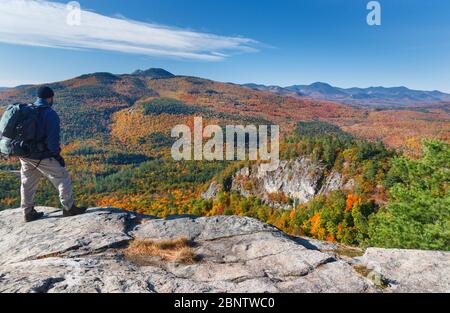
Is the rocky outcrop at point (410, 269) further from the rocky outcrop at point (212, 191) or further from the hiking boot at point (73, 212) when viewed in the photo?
the rocky outcrop at point (212, 191)

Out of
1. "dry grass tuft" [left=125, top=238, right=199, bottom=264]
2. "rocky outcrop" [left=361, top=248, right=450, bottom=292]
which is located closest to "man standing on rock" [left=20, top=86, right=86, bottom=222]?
"dry grass tuft" [left=125, top=238, right=199, bottom=264]

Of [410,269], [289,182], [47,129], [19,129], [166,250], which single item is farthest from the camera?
[289,182]

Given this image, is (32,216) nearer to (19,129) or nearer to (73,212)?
(73,212)

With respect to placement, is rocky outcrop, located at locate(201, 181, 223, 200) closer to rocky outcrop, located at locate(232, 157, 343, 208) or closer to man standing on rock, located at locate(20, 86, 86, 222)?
rocky outcrop, located at locate(232, 157, 343, 208)

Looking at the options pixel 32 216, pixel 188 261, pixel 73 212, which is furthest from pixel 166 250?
pixel 32 216

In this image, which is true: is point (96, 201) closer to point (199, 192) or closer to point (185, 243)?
point (199, 192)

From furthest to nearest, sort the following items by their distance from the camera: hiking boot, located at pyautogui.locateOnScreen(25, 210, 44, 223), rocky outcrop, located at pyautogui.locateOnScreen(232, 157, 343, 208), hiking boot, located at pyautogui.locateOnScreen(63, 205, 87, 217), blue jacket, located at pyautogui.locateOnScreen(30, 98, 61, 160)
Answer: rocky outcrop, located at pyautogui.locateOnScreen(232, 157, 343, 208) < hiking boot, located at pyautogui.locateOnScreen(63, 205, 87, 217) < hiking boot, located at pyautogui.locateOnScreen(25, 210, 44, 223) < blue jacket, located at pyautogui.locateOnScreen(30, 98, 61, 160)
